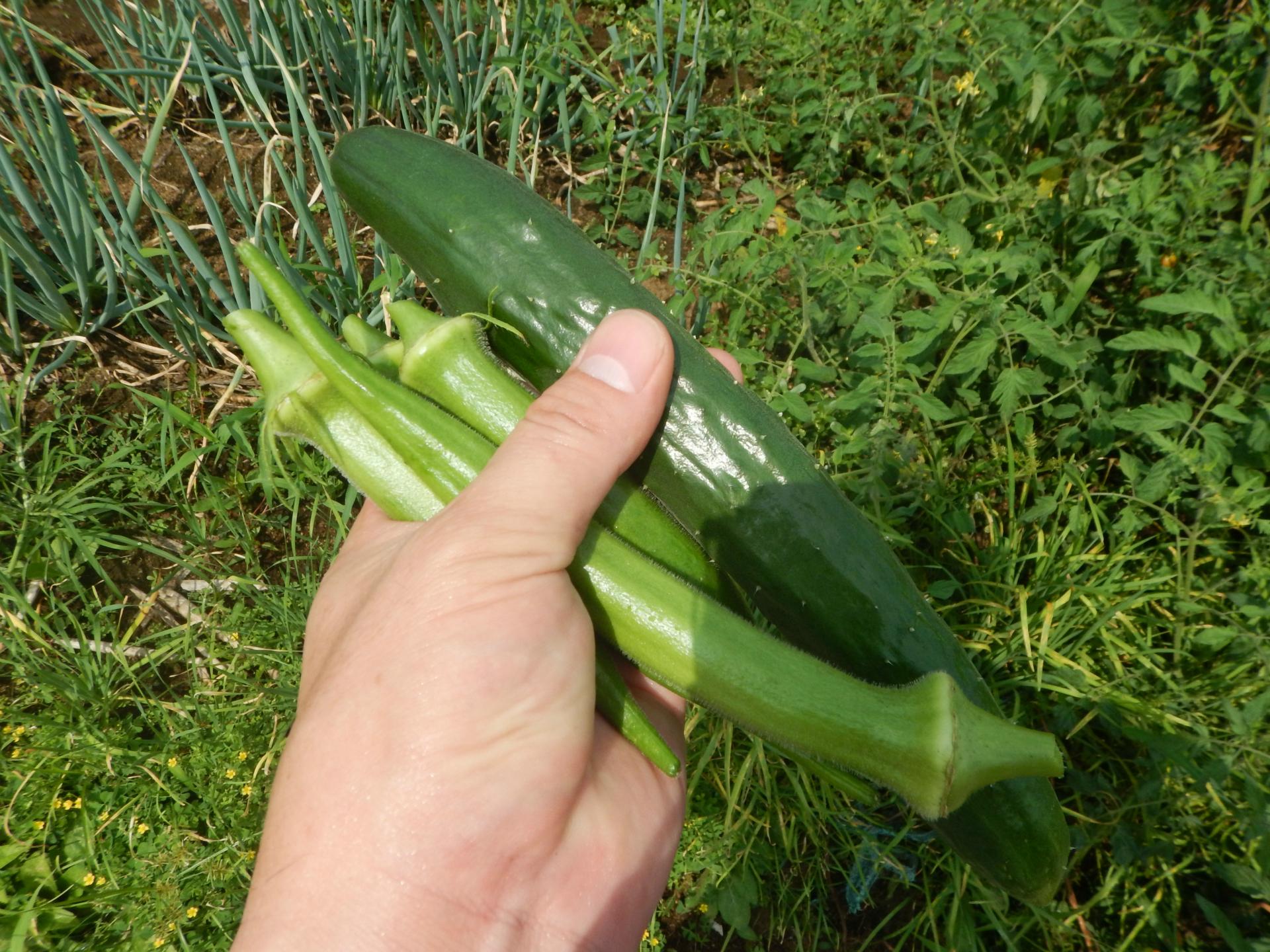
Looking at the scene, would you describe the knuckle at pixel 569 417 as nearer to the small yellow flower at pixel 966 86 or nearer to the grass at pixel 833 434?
the grass at pixel 833 434

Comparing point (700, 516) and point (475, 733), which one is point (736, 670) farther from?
point (475, 733)

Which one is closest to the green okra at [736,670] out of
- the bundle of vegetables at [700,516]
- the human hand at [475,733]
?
the bundle of vegetables at [700,516]

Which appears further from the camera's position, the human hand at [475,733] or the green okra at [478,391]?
the green okra at [478,391]

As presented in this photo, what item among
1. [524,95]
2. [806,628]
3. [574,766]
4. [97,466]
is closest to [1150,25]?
[524,95]

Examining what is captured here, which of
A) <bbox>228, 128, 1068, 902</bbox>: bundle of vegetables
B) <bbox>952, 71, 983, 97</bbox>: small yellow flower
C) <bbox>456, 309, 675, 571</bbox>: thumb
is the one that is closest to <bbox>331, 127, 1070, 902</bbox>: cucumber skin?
<bbox>228, 128, 1068, 902</bbox>: bundle of vegetables

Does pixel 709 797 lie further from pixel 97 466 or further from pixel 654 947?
pixel 97 466
